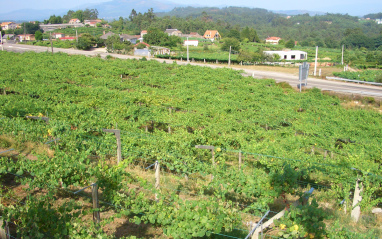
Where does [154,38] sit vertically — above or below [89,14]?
below

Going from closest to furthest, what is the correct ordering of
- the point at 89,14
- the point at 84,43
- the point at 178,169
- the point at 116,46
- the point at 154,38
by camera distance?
the point at 178,169 → the point at 116,46 → the point at 84,43 → the point at 154,38 → the point at 89,14

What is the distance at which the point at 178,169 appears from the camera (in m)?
7.25

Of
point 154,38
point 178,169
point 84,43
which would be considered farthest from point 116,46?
point 178,169

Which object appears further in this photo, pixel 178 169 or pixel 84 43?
pixel 84 43

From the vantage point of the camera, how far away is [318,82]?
34.2 m

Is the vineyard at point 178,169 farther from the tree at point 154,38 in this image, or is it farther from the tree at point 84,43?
the tree at point 154,38

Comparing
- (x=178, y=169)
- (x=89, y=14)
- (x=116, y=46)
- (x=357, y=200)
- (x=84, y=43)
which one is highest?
(x=89, y=14)

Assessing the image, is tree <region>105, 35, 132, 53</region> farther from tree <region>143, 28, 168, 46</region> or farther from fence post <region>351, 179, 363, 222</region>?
fence post <region>351, 179, 363, 222</region>

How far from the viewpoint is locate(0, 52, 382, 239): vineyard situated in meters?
4.71

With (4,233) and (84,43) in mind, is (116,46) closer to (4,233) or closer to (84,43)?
(84,43)

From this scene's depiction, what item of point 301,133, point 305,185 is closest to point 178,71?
point 301,133

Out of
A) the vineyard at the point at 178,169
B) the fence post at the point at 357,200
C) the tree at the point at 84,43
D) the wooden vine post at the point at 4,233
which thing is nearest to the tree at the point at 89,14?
the tree at the point at 84,43

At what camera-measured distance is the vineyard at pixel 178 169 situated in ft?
15.5

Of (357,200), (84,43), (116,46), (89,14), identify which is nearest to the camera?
(357,200)
